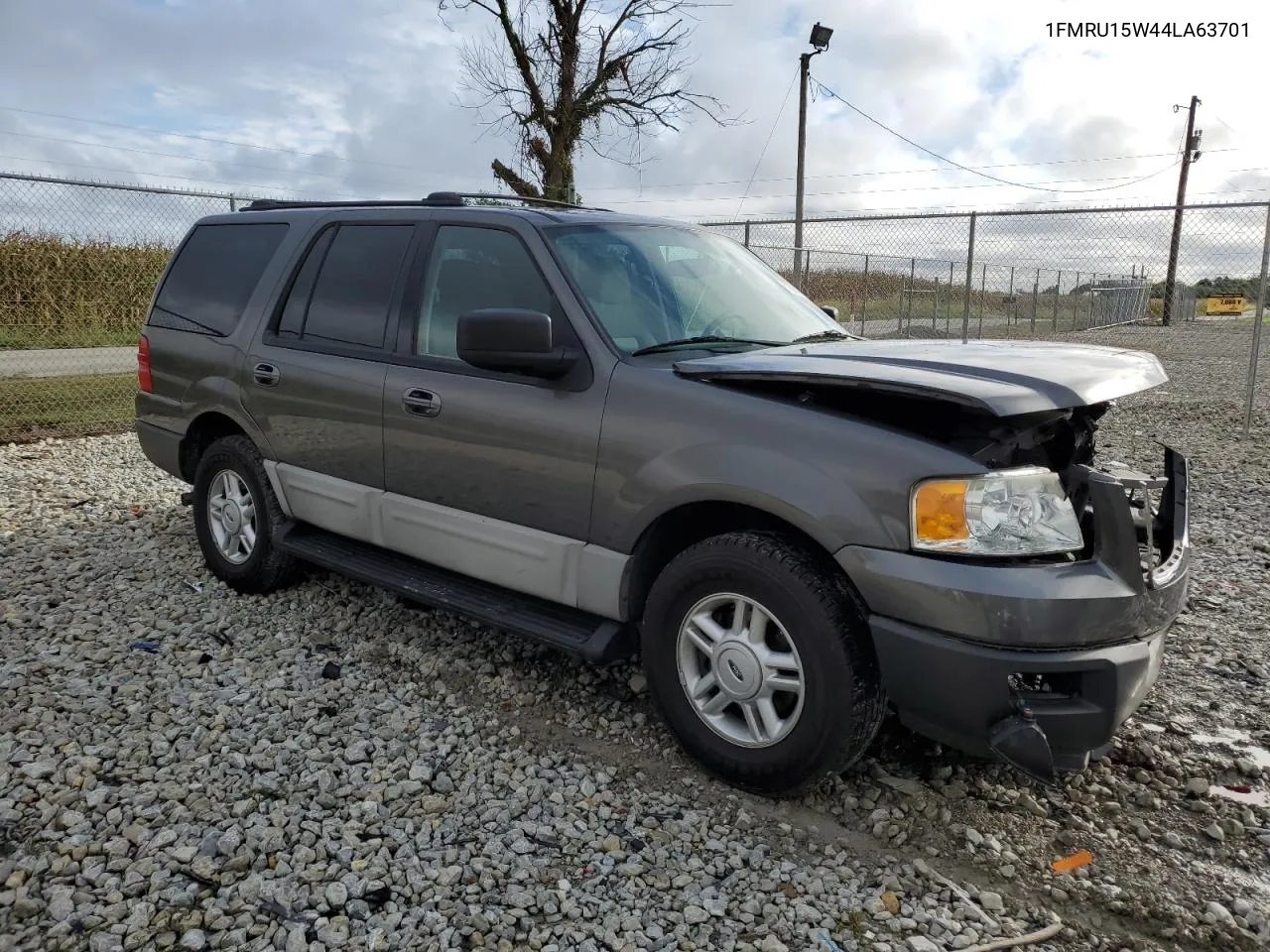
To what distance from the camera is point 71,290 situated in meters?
13.8

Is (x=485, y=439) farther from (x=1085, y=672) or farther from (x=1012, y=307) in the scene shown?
(x=1012, y=307)

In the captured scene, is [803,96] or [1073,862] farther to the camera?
[803,96]

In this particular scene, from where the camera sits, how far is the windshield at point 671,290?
354 cm

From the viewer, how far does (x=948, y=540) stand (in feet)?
8.55

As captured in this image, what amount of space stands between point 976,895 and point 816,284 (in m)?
14.0

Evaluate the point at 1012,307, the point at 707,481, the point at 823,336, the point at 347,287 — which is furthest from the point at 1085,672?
the point at 1012,307

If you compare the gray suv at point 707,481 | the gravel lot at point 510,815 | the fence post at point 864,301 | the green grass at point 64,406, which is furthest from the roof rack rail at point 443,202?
the fence post at point 864,301

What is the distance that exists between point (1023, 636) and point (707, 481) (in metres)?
1.01

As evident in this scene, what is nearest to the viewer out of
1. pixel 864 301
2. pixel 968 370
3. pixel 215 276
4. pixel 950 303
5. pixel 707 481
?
pixel 968 370

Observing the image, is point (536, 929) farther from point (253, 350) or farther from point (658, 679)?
point (253, 350)

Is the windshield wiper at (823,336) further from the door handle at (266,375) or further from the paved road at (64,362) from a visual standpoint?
the paved road at (64,362)

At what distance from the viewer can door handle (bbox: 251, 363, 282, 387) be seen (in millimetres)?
4508

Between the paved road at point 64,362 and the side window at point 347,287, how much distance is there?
9239mm

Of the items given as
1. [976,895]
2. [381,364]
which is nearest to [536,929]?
[976,895]
